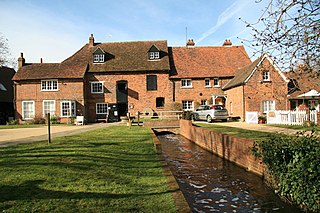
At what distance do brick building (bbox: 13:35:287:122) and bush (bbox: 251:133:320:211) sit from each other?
25206 millimetres

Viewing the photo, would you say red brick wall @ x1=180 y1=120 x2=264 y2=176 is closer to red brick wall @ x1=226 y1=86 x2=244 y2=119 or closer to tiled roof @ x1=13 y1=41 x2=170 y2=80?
red brick wall @ x1=226 y1=86 x2=244 y2=119

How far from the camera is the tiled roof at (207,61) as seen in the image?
34.2 meters

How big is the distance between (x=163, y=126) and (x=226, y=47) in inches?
819

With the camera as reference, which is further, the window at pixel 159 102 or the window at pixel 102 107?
the window at pixel 159 102

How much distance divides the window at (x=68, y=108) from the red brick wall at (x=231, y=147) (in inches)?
778

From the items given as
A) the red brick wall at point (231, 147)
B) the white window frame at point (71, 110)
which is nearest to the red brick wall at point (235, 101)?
the red brick wall at point (231, 147)

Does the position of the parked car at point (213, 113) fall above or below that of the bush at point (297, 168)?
above

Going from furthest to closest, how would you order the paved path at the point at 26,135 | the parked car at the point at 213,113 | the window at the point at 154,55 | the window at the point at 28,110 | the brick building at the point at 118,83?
the window at the point at 154,55 → the window at the point at 28,110 → the brick building at the point at 118,83 → the parked car at the point at 213,113 → the paved path at the point at 26,135

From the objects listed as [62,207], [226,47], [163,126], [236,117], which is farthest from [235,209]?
[226,47]

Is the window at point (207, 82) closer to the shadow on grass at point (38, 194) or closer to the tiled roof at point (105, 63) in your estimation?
the tiled roof at point (105, 63)

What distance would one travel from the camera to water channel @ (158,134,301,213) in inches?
241

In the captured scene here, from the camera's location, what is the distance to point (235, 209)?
19.7ft

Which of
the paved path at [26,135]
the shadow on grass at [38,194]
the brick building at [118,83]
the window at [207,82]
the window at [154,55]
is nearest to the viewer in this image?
the shadow on grass at [38,194]

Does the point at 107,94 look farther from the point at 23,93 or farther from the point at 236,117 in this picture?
the point at 236,117
